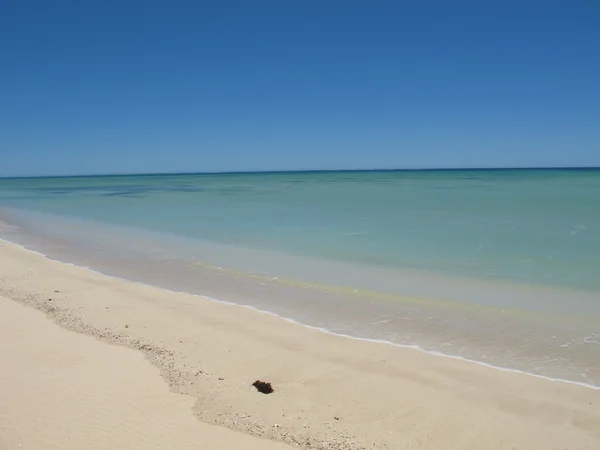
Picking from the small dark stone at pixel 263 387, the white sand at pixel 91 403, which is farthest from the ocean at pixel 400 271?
the white sand at pixel 91 403

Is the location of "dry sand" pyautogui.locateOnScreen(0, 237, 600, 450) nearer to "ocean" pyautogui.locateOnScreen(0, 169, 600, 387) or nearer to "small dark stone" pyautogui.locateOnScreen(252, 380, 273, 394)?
"small dark stone" pyautogui.locateOnScreen(252, 380, 273, 394)

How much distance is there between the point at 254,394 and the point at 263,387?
9 cm

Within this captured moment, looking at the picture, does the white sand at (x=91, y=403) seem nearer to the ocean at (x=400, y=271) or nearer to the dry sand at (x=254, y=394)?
the dry sand at (x=254, y=394)

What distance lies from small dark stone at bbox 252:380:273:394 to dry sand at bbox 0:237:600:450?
62 mm

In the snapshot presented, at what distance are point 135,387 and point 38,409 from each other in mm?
722

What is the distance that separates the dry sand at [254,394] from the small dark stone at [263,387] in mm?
62

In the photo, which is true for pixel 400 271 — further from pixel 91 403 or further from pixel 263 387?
pixel 91 403

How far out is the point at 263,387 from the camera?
12.8ft

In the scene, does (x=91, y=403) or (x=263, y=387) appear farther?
(x=263, y=387)

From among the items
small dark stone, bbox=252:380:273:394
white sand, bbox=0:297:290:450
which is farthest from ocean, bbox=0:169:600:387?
white sand, bbox=0:297:290:450

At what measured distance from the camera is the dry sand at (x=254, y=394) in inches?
129

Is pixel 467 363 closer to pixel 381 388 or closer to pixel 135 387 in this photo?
pixel 381 388

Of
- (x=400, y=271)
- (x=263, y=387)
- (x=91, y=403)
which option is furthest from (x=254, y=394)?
(x=400, y=271)

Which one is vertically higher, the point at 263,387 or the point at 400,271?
the point at 263,387
